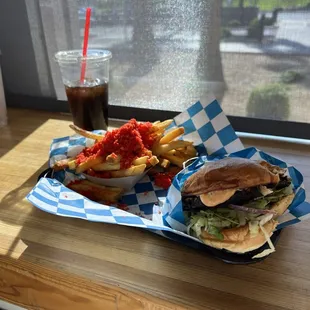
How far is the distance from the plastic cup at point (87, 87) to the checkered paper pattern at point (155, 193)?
13cm

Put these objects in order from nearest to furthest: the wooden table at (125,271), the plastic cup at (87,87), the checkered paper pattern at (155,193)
Answer: the wooden table at (125,271)
the checkered paper pattern at (155,193)
the plastic cup at (87,87)

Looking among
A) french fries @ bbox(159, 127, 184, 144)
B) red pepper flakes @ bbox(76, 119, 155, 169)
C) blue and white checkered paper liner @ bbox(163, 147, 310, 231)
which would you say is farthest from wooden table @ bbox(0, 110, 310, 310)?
french fries @ bbox(159, 127, 184, 144)

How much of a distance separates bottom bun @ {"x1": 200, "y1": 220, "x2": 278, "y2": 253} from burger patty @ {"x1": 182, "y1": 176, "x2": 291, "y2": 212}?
0.19ft

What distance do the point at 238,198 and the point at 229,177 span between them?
46 millimetres

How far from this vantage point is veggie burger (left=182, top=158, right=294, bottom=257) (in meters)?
0.71

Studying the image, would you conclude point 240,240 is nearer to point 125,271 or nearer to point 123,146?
point 125,271

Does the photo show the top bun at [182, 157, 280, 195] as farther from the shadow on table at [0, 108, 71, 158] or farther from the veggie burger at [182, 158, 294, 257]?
the shadow on table at [0, 108, 71, 158]

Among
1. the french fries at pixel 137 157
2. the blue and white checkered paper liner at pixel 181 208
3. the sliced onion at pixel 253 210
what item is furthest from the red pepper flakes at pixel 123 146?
the sliced onion at pixel 253 210

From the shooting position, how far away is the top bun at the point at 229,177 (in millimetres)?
735

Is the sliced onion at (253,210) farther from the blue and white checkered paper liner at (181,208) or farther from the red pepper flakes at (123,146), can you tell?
the red pepper flakes at (123,146)

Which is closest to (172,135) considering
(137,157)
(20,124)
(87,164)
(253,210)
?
(137,157)

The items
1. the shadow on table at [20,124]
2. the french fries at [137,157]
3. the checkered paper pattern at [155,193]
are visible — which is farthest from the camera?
the shadow on table at [20,124]

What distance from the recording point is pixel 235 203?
75 centimetres

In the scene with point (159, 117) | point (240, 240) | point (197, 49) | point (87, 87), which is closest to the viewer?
point (240, 240)
